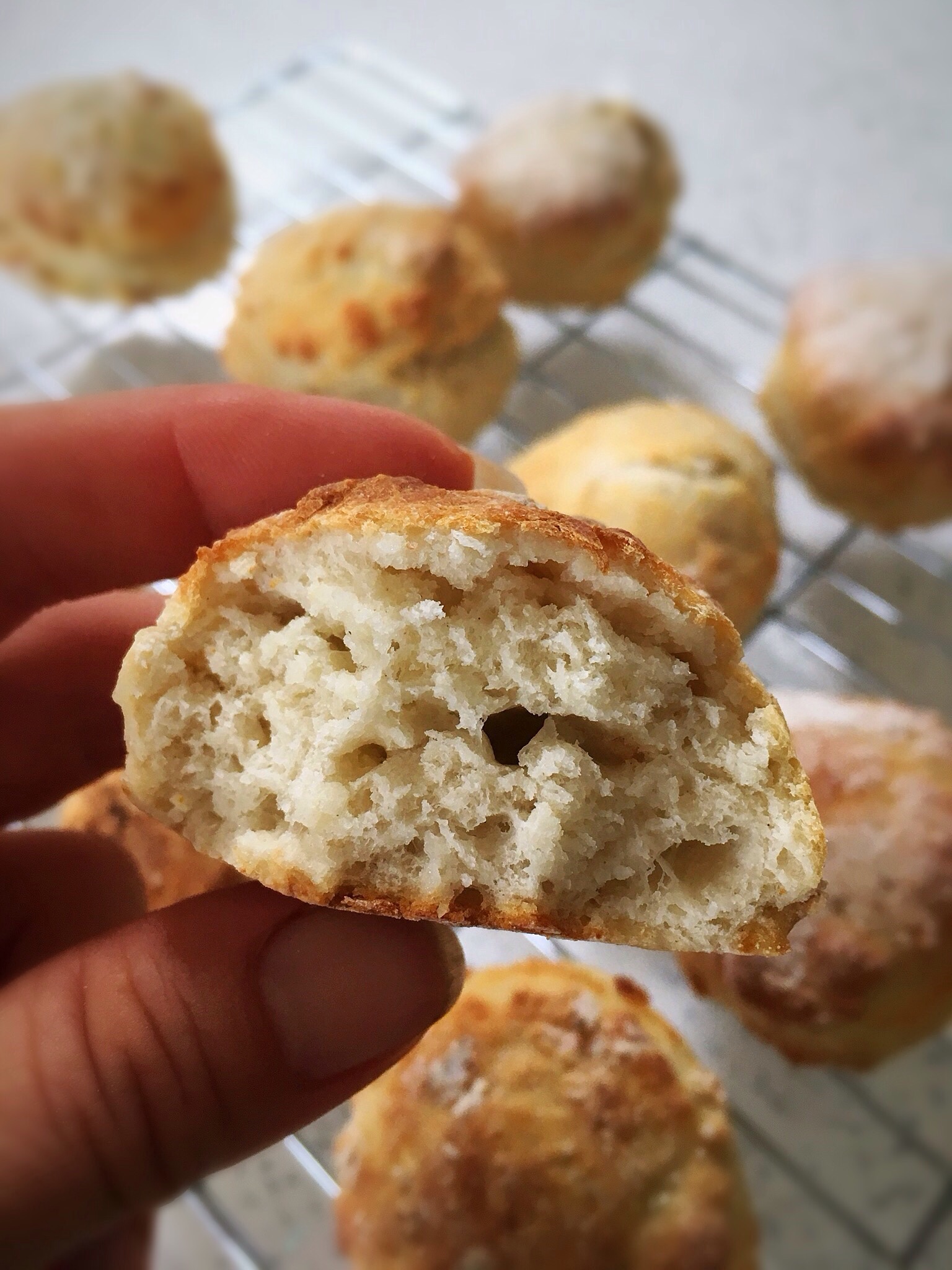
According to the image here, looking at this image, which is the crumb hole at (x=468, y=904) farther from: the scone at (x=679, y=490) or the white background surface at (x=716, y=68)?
the white background surface at (x=716, y=68)

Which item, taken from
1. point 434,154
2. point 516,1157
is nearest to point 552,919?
point 516,1157

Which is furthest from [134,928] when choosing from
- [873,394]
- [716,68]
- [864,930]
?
[716,68]

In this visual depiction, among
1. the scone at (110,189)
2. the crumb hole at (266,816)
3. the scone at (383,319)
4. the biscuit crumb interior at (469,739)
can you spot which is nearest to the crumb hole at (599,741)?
the biscuit crumb interior at (469,739)

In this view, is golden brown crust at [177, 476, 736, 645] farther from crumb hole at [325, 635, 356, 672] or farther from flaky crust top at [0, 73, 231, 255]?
flaky crust top at [0, 73, 231, 255]

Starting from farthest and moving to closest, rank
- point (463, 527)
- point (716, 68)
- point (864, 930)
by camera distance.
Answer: point (716, 68) < point (864, 930) < point (463, 527)

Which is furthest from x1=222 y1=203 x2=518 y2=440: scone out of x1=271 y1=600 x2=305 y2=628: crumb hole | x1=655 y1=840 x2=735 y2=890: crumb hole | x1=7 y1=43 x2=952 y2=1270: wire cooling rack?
x1=655 y1=840 x2=735 y2=890: crumb hole

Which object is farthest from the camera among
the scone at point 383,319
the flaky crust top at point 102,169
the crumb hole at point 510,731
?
the flaky crust top at point 102,169

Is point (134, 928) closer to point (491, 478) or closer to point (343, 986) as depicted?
point (343, 986)

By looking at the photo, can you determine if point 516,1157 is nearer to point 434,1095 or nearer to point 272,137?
point 434,1095
